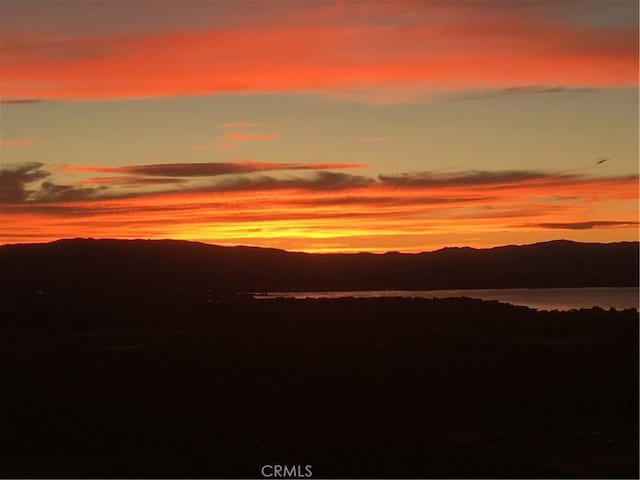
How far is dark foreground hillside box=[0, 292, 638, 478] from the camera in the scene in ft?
62.7

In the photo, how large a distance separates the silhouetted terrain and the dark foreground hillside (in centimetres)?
7

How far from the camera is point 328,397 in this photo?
87.0 feet

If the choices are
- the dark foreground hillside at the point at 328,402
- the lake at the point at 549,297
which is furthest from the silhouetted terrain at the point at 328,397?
the lake at the point at 549,297

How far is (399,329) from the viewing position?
49.6 metres

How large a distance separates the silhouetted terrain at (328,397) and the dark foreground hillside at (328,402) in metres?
0.07

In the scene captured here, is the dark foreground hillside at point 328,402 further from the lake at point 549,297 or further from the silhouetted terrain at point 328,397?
the lake at point 549,297

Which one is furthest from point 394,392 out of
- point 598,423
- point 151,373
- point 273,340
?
point 273,340

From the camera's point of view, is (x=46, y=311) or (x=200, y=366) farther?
(x=46, y=311)

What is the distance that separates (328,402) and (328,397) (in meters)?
0.89

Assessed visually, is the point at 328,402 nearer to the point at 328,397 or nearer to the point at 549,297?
the point at 328,397

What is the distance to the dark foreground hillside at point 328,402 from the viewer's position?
62.7 feet

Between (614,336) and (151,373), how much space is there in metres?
21.4

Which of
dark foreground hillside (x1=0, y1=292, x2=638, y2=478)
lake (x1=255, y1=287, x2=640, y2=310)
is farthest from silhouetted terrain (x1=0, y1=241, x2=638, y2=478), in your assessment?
lake (x1=255, y1=287, x2=640, y2=310)

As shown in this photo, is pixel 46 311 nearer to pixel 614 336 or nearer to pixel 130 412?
pixel 614 336
